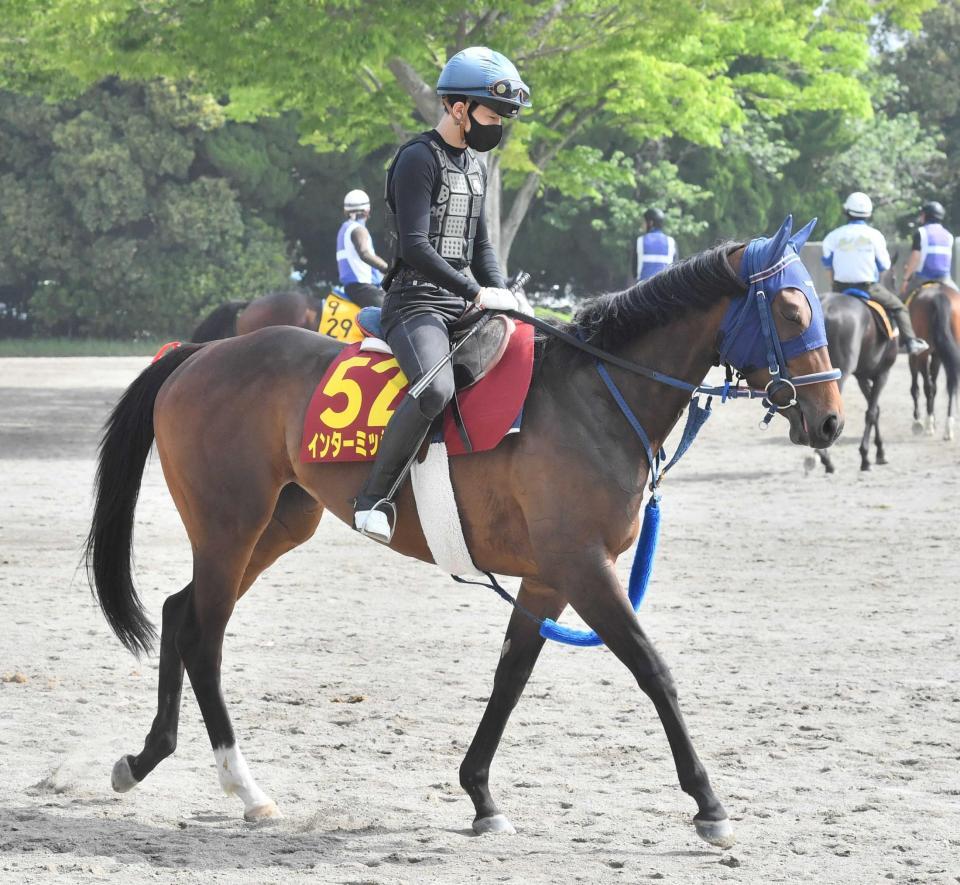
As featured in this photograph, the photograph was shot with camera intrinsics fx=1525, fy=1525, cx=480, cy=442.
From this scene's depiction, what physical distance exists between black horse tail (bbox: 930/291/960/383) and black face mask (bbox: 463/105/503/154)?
12625mm

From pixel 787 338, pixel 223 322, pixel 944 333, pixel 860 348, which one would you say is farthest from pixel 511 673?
pixel 944 333

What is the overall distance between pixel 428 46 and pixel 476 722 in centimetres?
1502

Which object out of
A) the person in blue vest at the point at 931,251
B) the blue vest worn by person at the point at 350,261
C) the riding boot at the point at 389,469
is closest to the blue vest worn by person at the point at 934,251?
the person in blue vest at the point at 931,251

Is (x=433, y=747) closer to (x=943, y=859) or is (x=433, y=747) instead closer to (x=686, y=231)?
(x=943, y=859)

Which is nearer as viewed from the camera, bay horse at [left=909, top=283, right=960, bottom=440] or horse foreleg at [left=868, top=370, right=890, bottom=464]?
horse foreleg at [left=868, top=370, right=890, bottom=464]

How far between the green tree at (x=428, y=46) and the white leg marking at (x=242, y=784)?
1351cm

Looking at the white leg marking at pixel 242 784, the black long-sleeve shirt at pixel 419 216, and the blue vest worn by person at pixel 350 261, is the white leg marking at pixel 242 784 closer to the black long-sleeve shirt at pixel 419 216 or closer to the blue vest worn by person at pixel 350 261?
the black long-sleeve shirt at pixel 419 216

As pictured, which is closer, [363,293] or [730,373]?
[730,373]

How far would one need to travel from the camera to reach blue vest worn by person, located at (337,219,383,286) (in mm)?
15438

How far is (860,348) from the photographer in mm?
14867

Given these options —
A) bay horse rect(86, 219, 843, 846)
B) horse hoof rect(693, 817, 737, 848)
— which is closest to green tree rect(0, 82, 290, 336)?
bay horse rect(86, 219, 843, 846)

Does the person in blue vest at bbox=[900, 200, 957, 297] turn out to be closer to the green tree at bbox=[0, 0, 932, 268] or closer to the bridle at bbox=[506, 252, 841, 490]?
the green tree at bbox=[0, 0, 932, 268]

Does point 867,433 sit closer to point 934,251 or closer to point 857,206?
point 857,206

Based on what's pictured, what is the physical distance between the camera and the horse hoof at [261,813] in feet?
16.8
